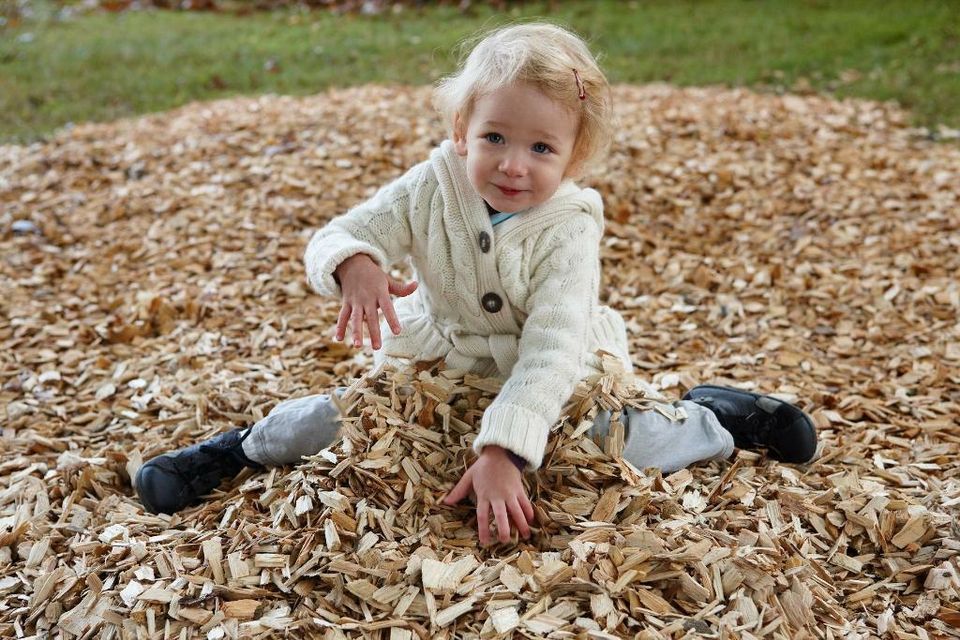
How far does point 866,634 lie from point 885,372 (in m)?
1.67

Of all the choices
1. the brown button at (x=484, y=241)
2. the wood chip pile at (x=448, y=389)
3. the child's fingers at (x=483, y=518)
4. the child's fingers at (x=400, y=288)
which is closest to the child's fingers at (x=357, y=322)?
the child's fingers at (x=400, y=288)

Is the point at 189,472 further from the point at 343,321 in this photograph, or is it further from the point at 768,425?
the point at 768,425

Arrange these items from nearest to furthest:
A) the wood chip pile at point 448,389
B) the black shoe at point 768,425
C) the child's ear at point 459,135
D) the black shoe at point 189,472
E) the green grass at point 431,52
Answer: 1. the wood chip pile at point 448,389
2. the child's ear at point 459,135
3. the black shoe at point 189,472
4. the black shoe at point 768,425
5. the green grass at point 431,52

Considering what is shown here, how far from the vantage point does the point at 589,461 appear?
245 centimetres

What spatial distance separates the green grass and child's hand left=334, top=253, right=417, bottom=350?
472 cm

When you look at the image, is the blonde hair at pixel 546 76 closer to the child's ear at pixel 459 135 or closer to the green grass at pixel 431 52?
the child's ear at pixel 459 135

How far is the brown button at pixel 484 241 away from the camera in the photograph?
2512mm

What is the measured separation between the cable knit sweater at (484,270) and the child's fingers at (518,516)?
246mm

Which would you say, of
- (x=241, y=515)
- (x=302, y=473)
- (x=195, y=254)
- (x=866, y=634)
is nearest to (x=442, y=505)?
(x=302, y=473)

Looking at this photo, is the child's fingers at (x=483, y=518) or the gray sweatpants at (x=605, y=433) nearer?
the child's fingers at (x=483, y=518)

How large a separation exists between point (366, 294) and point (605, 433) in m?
0.81

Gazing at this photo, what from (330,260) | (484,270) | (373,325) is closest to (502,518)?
(373,325)

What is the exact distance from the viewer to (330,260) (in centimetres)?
241

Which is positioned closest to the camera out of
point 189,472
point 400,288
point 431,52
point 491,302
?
point 400,288
